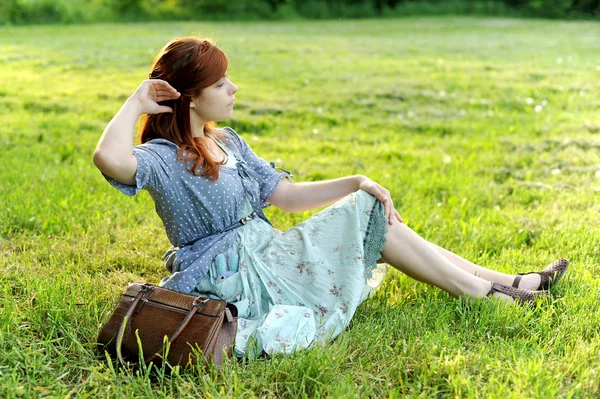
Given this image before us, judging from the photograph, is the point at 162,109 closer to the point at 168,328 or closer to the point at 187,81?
the point at 187,81

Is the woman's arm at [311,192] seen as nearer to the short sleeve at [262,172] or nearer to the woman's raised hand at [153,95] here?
the short sleeve at [262,172]

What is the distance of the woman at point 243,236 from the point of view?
3109 millimetres

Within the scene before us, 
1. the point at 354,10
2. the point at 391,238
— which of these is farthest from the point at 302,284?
the point at 354,10

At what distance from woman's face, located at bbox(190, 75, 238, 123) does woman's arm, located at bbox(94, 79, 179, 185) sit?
256 millimetres

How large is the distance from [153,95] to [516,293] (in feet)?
6.39

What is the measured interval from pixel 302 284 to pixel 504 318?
939 mm

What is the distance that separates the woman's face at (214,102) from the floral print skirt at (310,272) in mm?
553

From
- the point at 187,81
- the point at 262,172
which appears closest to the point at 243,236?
the point at 262,172

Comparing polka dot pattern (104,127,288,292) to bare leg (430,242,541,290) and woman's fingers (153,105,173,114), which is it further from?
bare leg (430,242,541,290)

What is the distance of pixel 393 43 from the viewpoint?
1578 centimetres

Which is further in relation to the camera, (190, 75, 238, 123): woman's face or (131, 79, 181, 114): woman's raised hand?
(190, 75, 238, 123): woman's face

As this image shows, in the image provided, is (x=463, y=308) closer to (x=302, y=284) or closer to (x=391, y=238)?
(x=391, y=238)

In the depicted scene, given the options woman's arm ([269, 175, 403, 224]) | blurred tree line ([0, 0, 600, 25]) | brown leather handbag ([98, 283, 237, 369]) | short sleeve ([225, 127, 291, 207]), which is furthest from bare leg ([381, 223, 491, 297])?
blurred tree line ([0, 0, 600, 25])

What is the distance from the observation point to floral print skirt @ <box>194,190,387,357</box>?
10.2 feet
